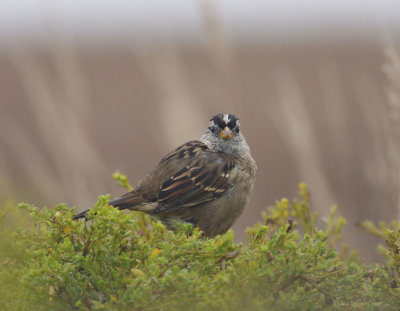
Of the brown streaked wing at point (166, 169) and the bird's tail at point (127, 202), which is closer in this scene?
the bird's tail at point (127, 202)

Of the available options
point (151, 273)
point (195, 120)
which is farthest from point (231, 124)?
point (151, 273)

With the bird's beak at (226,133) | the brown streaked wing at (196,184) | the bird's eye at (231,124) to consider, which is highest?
the bird's eye at (231,124)

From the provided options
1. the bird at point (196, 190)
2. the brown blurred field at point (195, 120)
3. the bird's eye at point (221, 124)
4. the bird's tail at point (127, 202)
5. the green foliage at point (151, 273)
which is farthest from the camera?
the bird's eye at point (221, 124)

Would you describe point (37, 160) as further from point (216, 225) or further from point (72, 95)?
point (216, 225)

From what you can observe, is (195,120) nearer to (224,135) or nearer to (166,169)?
(224,135)

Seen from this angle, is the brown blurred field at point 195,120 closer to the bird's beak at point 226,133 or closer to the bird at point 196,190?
the bird's beak at point 226,133

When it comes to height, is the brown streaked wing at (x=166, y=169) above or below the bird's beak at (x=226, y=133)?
below

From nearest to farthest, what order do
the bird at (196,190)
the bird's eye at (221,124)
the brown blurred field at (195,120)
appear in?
the bird at (196,190)
the brown blurred field at (195,120)
the bird's eye at (221,124)

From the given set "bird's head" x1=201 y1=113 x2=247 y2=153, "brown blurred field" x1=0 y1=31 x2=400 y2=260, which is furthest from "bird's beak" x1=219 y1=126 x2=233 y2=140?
"brown blurred field" x1=0 y1=31 x2=400 y2=260

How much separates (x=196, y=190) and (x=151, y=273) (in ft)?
→ 5.89

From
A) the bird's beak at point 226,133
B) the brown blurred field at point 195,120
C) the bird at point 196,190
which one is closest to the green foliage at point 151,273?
the bird at point 196,190

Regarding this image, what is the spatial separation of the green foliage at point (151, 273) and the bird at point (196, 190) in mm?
1192

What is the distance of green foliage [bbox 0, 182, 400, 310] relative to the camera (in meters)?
2.50

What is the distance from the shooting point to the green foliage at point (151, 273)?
2504 mm
